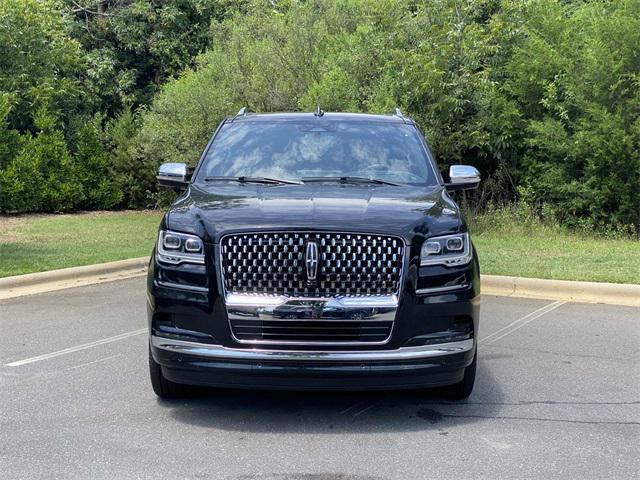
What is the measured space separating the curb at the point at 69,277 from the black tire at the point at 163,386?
479cm

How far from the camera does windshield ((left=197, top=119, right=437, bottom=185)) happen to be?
5910mm

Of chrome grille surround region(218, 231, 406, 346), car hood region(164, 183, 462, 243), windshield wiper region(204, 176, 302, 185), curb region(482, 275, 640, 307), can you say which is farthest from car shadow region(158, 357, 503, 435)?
curb region(482, 275, 640, 307)

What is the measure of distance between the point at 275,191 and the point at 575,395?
2.50 metres

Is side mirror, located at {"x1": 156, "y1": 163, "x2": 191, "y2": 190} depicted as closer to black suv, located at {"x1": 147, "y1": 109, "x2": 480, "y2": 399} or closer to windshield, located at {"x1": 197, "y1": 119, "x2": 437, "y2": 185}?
windshield, located at {"x1": 197, "y1": 119, "x2": 437, "y2": 185}

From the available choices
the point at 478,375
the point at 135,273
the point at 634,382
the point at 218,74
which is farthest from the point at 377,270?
the point at 218,74

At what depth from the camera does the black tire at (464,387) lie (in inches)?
205

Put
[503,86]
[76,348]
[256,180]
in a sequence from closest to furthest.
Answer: [256,180] < [76,348] < [503,86]

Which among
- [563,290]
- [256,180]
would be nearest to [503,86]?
[563,290]

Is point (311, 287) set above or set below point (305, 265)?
below

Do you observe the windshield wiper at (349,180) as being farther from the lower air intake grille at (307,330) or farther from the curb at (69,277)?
the curb at (69,277)

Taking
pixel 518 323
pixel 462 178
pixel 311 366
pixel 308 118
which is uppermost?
pixel 308 118

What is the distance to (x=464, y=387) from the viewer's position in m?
5.25

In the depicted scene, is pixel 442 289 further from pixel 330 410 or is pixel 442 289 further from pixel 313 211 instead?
pixel 330 410

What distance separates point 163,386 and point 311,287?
1332mm
